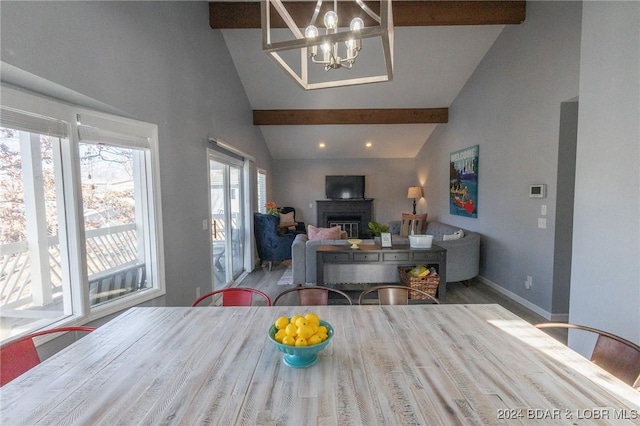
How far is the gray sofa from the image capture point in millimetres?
3500

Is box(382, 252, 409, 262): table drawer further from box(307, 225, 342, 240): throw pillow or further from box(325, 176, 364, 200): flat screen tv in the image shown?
box(325, 176, 364, 200): flat screen tv

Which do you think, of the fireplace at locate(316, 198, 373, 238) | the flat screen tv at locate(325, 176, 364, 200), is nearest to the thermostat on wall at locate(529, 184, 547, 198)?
the fireplace at locate(316, 198, 373, 238)

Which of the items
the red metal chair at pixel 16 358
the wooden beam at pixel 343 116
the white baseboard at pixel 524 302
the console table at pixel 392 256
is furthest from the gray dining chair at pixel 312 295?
the wooden beam at pixel 343 116

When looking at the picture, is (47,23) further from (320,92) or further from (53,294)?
(320,92)

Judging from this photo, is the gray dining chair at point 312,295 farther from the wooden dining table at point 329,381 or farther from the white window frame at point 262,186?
the white window frame at point 262,186

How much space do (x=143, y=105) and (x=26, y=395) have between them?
2.00 m

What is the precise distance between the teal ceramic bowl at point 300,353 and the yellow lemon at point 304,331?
1.7 inches

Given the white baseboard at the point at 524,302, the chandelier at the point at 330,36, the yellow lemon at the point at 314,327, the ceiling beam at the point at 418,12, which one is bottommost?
the white baseboard at the point at 524,302

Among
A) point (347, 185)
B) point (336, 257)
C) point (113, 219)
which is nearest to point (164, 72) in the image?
point (113, 219)

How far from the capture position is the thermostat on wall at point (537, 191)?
3.12m

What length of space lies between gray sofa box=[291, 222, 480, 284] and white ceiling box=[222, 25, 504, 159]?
88.8 inches

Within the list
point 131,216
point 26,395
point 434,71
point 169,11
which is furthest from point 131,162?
point 434,71

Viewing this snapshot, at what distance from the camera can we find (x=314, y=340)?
108 cm

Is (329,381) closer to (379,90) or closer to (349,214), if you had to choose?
(379,90)
